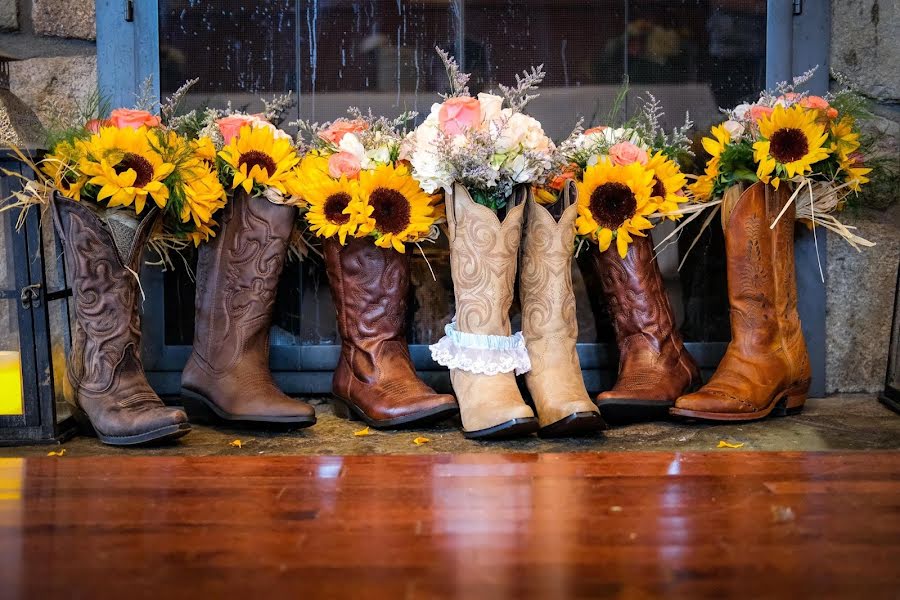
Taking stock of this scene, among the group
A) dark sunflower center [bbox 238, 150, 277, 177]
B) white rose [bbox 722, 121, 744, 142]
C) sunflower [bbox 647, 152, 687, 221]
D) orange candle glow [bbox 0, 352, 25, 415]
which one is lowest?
orange candle glow [bbox 0, 352, 25, 415]

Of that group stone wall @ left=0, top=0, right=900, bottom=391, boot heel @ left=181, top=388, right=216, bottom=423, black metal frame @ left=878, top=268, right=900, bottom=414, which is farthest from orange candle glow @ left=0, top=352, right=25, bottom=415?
black metal frame @ left=878, top=268, right=900, bottom=414

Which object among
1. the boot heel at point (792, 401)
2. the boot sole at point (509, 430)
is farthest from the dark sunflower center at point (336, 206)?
the boot heel at point (792, 401)

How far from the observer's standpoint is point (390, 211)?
2.05m

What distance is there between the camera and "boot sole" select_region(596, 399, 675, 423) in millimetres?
2072

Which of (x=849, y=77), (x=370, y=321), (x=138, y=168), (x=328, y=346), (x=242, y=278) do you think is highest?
(x=849, y=77)

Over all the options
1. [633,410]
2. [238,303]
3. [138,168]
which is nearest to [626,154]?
[633,410]

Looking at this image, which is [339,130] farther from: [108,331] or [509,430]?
[509,430]

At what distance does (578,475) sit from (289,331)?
1505 mm

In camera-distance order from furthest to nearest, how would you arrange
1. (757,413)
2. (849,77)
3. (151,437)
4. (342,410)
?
1. (849,77)
2. (342,410)
3. (757,413)
4. (151,437)

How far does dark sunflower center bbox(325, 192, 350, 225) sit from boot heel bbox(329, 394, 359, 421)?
434mm

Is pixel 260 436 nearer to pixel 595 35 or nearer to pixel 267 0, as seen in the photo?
pixel 267 0

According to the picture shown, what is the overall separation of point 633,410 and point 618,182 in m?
0.51

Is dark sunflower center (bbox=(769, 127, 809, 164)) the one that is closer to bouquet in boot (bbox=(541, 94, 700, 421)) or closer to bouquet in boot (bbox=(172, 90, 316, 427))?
bouquet in boot (bbox=(541, 94, 700, 421))

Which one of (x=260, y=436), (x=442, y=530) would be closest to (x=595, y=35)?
(x=260, y=436)
